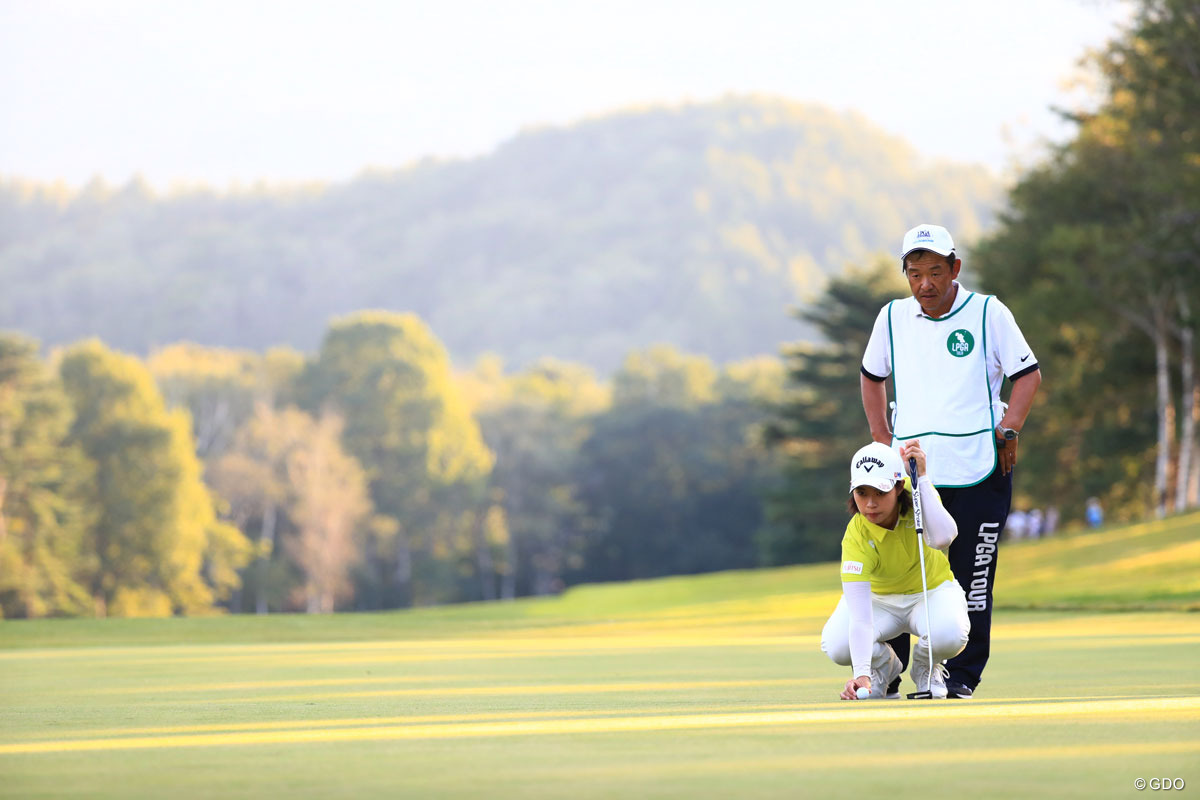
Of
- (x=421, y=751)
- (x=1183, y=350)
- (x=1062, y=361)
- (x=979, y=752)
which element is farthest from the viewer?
(x=1062, y=361)

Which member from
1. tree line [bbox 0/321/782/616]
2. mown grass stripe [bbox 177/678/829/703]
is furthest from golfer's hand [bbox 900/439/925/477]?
tree line [bbox 0/321/782/616]

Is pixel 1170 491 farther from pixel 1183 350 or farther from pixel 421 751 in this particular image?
pixel 421 751

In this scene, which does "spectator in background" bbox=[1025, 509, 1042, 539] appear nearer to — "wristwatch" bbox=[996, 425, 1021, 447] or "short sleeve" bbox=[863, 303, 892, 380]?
"short sleeve" bbox=[863, 303, 892, 380]

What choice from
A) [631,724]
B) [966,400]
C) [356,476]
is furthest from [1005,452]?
[356,476]

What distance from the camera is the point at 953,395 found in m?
7.88

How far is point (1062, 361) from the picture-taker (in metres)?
48.1

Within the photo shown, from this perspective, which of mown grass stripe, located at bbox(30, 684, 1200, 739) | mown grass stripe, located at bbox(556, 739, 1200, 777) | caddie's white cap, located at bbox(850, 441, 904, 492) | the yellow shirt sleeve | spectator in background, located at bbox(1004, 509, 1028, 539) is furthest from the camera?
spectator in background, located at bbox(1004, 509, 1028, 539)

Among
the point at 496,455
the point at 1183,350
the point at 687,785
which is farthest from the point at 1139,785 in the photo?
the point at 496,455

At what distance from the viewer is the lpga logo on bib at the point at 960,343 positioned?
785 centimetres

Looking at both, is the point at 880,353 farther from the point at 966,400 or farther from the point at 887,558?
the point at 887,558

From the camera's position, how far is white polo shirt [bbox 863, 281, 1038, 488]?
782 cm

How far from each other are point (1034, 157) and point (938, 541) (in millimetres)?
51447

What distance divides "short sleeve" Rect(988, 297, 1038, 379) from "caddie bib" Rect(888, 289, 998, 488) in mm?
46

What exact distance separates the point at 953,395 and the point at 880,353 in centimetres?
47
